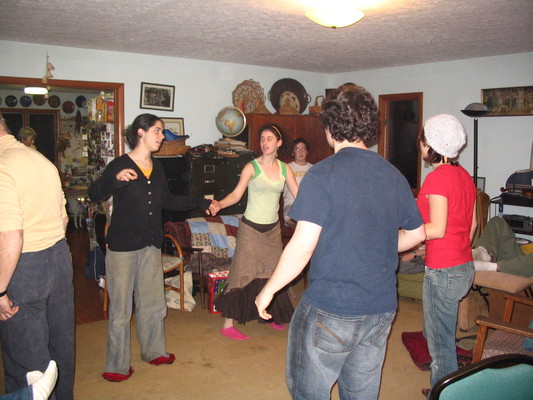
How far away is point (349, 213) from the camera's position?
1617 millimetres

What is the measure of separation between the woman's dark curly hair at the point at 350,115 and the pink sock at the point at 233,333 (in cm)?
250

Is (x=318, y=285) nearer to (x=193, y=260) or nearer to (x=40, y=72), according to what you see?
(x=193, y=260)

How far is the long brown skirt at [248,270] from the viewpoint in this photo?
3.66m

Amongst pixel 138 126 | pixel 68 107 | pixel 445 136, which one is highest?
pixel 68 107

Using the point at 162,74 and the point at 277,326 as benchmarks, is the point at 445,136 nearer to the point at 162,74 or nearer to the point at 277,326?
the point at 277,326

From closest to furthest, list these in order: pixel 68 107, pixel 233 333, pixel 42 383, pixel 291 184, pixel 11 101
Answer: pixel 42 383
pixel 291 184
pixel 233 333
pixel 11 101
pixel 68 107

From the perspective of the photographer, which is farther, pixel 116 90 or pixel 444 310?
pixel 116 90

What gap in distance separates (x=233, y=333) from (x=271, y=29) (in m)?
2.72

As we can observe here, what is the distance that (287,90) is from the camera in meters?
7.23

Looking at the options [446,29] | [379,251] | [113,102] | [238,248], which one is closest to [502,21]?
[446,29]

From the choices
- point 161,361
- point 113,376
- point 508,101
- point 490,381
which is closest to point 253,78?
point 508,101

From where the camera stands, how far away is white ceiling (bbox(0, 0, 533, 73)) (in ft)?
12.1

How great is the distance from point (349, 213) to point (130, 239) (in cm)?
174

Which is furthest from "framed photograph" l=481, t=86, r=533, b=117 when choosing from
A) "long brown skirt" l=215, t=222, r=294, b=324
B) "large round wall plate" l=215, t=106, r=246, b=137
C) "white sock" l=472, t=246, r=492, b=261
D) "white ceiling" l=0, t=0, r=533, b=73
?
"long brown skirt" l=215, t=222, r=294, b=324
